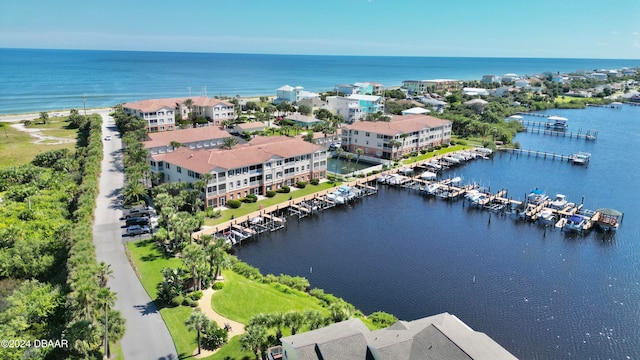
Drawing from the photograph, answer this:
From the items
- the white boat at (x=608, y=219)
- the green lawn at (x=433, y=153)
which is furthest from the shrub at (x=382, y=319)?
the green lawn at (x=433, y=153)

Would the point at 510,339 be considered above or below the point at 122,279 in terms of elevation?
below

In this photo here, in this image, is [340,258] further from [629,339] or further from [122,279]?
[629,339]

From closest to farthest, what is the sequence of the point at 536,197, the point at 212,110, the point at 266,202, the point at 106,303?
the point at 106,303
the point at 266,202
the point at 536,197
the point at 212,110

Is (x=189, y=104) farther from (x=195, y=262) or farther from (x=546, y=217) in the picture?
(x=546, y=217)

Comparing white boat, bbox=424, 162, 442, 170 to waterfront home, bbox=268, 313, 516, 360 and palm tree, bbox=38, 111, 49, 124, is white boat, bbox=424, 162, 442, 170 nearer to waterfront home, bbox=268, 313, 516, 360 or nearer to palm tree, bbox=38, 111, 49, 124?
waterfront home, bbox=268, 313, 516, 360

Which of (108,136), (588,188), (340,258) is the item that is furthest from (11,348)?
(588,188)

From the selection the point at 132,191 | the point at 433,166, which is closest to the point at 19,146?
the point at 132,191

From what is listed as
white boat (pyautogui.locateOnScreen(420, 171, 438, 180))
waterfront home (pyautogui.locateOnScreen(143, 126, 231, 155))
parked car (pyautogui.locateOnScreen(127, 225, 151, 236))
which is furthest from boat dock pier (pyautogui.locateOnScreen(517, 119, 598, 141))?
parked car (pyautogui.locateOnScreen(127, 225, 151, 236))
